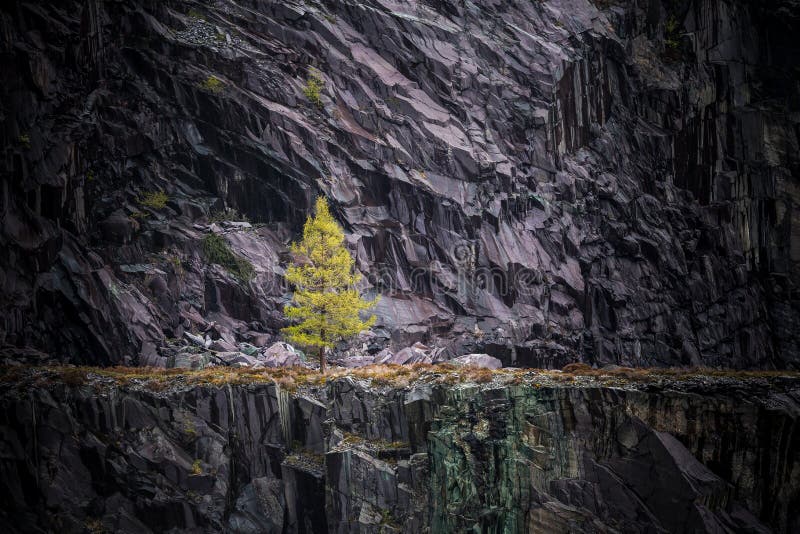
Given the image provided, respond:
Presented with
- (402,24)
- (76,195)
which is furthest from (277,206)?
(402,24)

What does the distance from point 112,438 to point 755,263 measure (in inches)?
1866

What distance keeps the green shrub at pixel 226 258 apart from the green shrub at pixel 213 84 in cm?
1034

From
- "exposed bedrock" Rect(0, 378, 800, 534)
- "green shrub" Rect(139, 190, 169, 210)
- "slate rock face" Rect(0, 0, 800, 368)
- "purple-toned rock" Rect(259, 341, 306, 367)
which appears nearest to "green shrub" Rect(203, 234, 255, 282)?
"slate rock face" Rect(0, 0, 800, 368)

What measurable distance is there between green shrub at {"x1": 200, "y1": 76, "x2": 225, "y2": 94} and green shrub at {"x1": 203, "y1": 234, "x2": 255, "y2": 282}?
10.3 m

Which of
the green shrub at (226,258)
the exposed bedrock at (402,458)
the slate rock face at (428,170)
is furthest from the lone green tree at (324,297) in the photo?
the green shrub at (226,258)

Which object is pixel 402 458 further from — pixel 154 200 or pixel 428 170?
pixel 428 170

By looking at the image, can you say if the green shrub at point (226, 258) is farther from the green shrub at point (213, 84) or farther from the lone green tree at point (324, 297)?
the green shrub at point (213, 84)

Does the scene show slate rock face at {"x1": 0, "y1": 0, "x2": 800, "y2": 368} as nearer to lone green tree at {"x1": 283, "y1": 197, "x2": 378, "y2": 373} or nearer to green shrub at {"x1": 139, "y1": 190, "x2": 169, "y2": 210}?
green shrub at {"x1": 139, "y1": 190, "x2": 169, "y2": 210}

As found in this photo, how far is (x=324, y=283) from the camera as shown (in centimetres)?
3216

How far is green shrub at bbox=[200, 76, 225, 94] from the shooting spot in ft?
140

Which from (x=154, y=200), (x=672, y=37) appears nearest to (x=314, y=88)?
(x=154, y=200)

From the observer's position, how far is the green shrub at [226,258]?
4003 cm

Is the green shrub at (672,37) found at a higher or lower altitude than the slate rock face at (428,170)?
higher

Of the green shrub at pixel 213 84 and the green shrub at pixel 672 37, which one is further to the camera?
the green shrub at pixel 672 37
